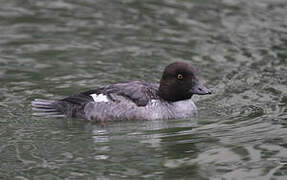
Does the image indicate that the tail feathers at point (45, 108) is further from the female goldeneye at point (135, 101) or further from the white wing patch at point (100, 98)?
the white wing patch at point (100, 98)

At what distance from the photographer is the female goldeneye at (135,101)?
1012 cm

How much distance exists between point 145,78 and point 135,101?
2.20 meters

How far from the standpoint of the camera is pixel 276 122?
9617 millimetres

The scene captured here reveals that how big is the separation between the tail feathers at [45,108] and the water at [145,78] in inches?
5.3

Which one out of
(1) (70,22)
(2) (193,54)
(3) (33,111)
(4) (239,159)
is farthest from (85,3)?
(4) (239,159)

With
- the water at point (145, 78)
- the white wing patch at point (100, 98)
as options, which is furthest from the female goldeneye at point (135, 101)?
the water at point (145, 78)

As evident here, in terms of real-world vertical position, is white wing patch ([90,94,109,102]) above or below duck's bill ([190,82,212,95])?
below

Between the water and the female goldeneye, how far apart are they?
0.56ft

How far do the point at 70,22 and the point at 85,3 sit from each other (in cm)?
154

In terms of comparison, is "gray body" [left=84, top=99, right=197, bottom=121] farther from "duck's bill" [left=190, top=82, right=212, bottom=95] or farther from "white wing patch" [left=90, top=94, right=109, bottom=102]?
"duck's bill" [left=190, top=82, right=212, bottom=95]

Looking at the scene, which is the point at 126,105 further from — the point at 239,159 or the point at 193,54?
the point at 193,54

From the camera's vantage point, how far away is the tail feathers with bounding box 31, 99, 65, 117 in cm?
1027

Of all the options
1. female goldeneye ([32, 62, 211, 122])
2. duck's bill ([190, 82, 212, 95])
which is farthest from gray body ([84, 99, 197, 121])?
duck's bill ([190, 82, 212, 95])

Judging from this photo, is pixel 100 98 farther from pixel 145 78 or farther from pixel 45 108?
pixel 145 78
